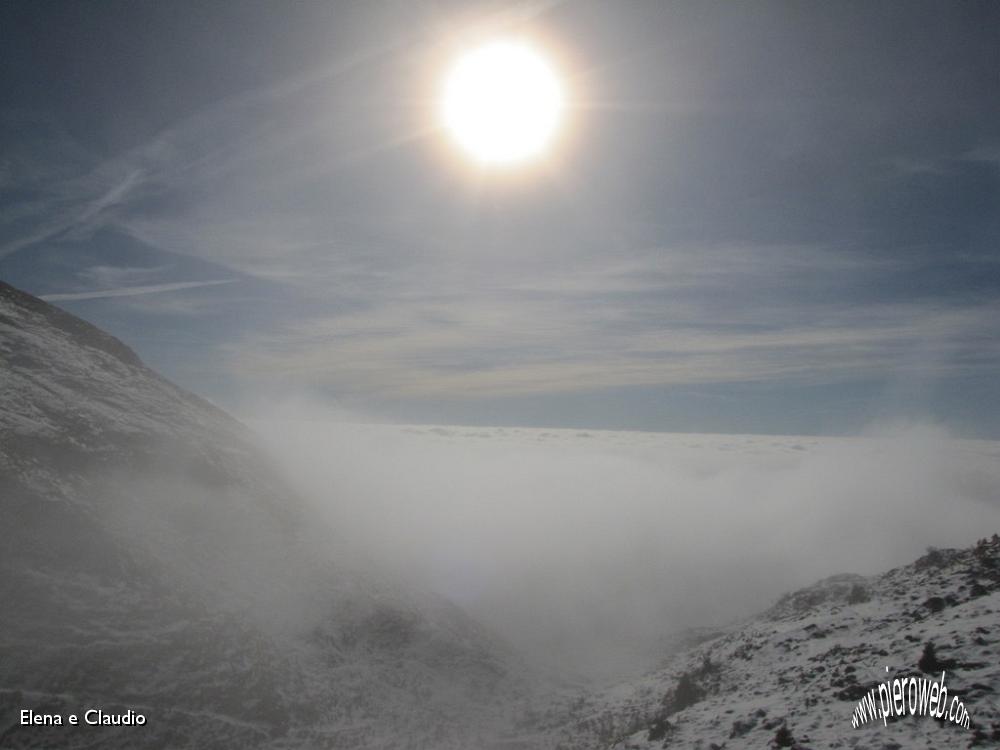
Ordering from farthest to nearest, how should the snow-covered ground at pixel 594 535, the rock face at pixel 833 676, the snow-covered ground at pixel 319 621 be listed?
the snow-covered ground at pixel 594 535, the snow-covered ground at pixel 319 621, the rock face at pixel 833 676

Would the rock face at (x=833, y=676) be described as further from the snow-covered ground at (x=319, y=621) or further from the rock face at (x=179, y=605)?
the rock face at (x=179, y=605)

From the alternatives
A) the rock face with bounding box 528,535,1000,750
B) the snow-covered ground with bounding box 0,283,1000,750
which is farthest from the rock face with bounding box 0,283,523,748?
the rock face with bounding box 528,535,1000,750

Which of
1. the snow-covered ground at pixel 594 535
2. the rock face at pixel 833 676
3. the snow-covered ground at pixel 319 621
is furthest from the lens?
the snow-covered ground at pixel 594 535

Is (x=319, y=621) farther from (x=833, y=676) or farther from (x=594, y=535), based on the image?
(x=594, y=535)

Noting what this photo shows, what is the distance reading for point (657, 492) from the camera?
120000 millimetres

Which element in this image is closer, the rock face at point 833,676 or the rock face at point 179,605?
the rock face at point 833,676

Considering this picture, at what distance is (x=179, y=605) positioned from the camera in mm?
21344

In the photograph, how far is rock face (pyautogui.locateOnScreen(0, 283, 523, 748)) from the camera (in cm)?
1761

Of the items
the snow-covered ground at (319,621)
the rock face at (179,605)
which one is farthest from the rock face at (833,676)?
the rock face at (179,605)

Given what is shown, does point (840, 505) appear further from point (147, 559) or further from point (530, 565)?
point (147, 559)

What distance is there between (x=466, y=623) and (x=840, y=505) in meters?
128

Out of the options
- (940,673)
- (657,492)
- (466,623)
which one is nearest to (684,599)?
(466,623)

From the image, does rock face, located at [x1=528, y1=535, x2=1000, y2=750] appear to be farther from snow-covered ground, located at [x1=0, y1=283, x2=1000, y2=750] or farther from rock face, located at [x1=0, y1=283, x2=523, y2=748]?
rock face, located at [x1=0, y1=283, x2=523, y2=748]

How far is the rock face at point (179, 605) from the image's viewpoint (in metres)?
17.6
